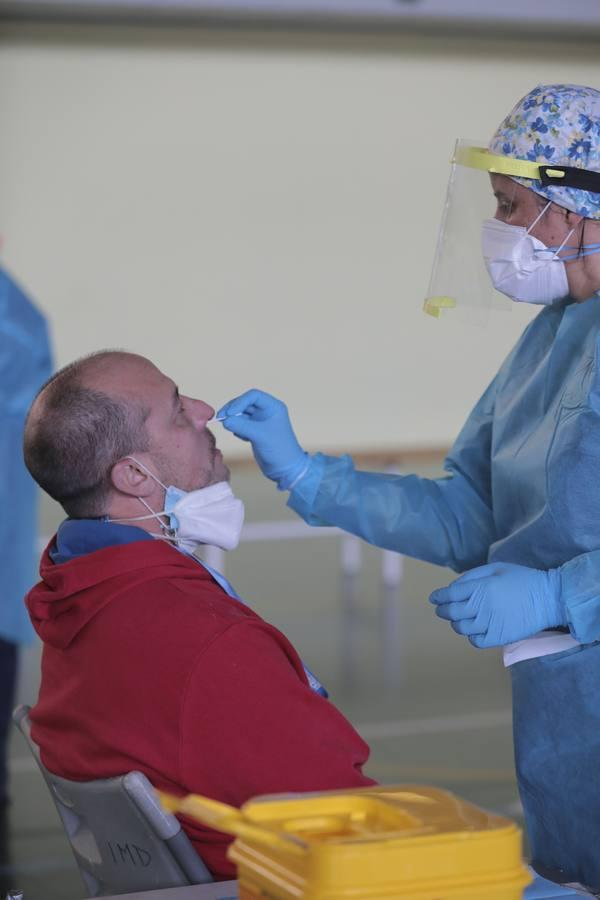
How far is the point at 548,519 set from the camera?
→ 1.54 metres

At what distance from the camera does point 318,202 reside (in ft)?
20.5

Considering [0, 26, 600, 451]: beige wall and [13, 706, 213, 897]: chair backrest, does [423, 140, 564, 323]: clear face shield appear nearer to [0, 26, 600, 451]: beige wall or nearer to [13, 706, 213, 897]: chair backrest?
[13, 706, 213, 897]: chair backrest

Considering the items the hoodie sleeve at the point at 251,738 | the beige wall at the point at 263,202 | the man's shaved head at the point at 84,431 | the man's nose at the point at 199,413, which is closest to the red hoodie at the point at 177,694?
the hoodie sleeve at the point at 251,738

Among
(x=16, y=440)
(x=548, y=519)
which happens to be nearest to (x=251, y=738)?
(x=548, y=519)

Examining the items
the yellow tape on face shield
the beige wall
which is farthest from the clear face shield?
the beige wall

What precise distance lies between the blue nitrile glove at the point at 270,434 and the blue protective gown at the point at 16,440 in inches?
58.3

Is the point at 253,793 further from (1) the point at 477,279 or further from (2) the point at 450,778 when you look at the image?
(2) the point at 450,778

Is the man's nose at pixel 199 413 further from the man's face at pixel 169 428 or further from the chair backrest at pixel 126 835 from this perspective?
the chair backrest at pixel 126 835

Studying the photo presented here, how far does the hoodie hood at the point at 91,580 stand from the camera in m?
1.41

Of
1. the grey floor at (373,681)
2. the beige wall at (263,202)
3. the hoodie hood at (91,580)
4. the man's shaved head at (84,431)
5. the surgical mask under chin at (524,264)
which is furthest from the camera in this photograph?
the beige wall at (263,202)

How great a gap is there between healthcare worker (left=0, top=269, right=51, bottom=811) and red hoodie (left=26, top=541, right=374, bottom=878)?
178cm

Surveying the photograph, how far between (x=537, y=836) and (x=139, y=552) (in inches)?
26.4

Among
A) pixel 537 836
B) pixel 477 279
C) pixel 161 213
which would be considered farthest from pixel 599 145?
pixel 161 213

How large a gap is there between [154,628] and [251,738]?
0.17 m
